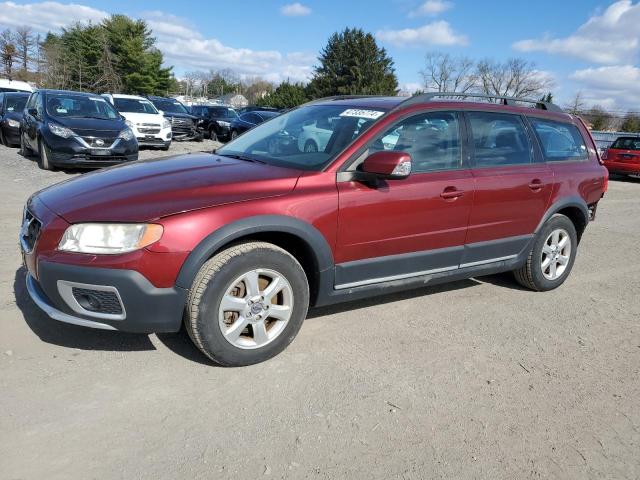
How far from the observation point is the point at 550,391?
323cm

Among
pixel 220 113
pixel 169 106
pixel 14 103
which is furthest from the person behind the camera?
pixel 220 113

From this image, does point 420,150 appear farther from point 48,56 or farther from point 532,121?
point 48,56

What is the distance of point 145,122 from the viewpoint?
1440 cm

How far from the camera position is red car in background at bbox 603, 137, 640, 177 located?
16984 millimetres

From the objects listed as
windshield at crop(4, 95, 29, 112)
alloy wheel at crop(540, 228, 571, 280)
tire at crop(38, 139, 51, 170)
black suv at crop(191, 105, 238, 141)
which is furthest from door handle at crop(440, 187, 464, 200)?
black suv at crop(191, 105, 238, 141)

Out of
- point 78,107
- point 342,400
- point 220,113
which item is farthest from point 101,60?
point 342,400

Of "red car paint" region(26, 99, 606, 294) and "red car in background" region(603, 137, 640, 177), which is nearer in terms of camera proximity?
"red car paint" region(26, 99, 606, 294)

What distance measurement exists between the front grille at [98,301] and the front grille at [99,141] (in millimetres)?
7874

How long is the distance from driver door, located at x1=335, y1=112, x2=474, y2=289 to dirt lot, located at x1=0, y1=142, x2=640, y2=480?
51 centimetres

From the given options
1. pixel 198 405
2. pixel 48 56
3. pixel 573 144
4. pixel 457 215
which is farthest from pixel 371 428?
pixel 48 56

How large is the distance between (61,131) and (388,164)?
858 cm

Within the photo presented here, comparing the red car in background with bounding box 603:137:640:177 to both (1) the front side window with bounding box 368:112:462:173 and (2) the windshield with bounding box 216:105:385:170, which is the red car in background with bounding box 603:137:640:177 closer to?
(1) the front side window with bounding box 368:112:462:173

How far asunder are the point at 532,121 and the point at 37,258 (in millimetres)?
4124

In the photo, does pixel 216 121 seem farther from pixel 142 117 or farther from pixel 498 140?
pixel 498 140
